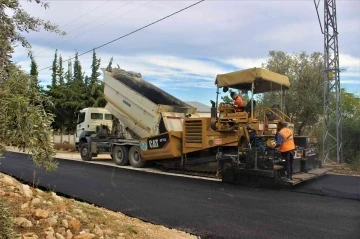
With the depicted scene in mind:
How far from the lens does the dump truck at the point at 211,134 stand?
375 inches

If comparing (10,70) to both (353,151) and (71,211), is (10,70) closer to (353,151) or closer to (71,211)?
(71,211)

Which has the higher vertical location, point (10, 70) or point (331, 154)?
point (10, 70)

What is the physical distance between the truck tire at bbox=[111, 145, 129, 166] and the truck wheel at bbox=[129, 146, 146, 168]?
Answer: 11.0 inches

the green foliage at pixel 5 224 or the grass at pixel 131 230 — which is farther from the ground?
the green foliage at pixel 5 224

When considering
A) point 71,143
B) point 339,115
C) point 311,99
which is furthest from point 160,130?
point 71,143

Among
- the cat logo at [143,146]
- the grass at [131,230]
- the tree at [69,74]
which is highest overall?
the tree at [69,74]

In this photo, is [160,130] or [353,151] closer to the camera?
[160,130]

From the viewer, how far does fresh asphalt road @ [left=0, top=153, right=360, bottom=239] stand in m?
5.47

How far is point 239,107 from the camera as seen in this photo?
10.3 meters

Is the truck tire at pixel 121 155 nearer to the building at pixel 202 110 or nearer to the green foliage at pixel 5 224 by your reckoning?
the building at pixel 202 110

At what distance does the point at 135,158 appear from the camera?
13695mm

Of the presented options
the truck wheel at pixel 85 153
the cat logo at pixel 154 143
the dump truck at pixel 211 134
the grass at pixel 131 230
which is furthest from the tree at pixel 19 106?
the truck wheel at pixel 85 153

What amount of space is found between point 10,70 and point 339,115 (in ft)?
42.8

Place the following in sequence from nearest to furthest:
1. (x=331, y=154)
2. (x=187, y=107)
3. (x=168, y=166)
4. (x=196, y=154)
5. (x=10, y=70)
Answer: (x=10, y=70) → (x=196, y=154) → (x=168, y=166) → (x=187, y=107) → (x=331, y=154)
